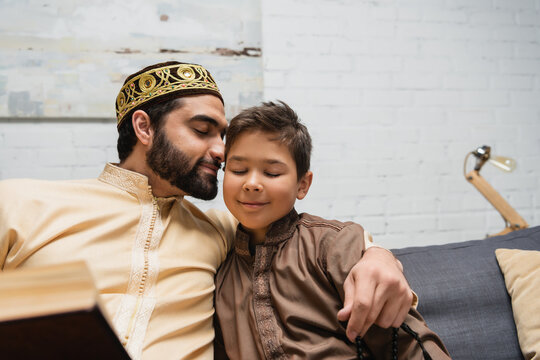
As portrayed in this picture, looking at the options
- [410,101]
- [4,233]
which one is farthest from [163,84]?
[410,101]

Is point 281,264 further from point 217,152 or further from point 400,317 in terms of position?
point 217,152

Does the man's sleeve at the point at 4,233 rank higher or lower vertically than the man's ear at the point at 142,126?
lower

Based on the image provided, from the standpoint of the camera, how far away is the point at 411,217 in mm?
2494

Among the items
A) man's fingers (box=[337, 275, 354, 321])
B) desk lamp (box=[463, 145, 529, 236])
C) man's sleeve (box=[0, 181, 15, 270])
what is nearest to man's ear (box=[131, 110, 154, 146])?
man's sleeve (box=[0, 181, 15, 270])

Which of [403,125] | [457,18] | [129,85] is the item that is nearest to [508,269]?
[403,125]

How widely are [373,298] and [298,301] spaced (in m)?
0.23

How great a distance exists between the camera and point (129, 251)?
1240mm

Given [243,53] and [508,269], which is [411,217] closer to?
[508,269]

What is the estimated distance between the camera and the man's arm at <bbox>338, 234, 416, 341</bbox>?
3.05 feet

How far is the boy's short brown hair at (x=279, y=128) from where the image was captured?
3.92 feet

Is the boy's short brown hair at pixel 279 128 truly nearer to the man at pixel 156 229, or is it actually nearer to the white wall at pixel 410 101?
the man at pixel 156 229

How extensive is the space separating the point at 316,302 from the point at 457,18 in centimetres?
224

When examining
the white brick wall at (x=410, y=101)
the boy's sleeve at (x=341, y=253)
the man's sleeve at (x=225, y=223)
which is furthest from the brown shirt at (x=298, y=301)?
the white brick wall at (x=410, y=101)

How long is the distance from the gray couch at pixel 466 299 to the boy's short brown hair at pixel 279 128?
67cm
